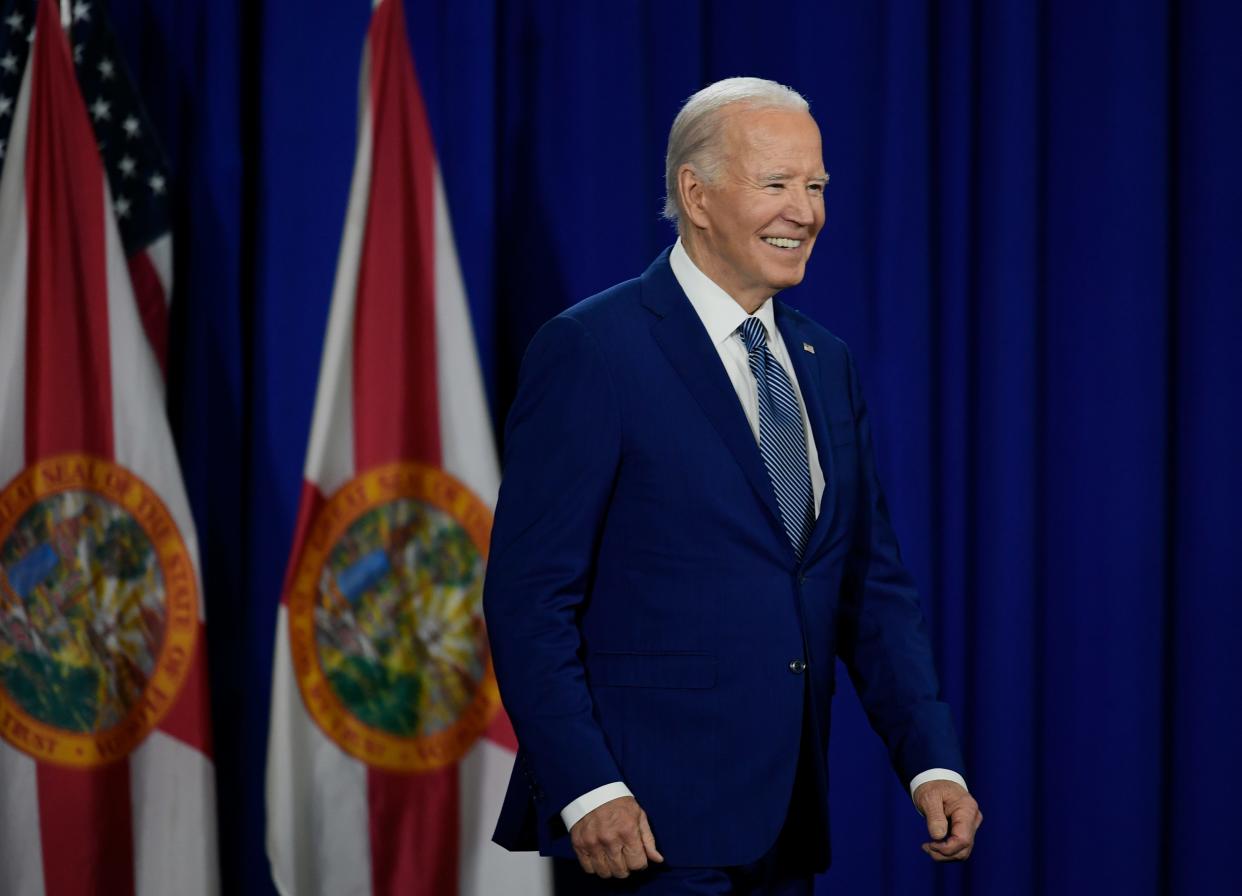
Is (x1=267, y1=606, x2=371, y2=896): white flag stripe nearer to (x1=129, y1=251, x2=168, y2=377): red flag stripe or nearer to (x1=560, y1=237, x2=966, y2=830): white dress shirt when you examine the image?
(x1=129, y1=251, x2=168, y2=377): red flag stripe

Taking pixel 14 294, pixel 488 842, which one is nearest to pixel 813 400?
pixel 488 842

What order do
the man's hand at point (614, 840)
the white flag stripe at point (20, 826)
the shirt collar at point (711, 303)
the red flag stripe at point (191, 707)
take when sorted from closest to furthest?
1. the man's hand at point (614, 840)
2. the shirt collar at point (711, 303)
3. the white flag stripe at point (20, 826)
4. the red flag stripe at point (191, 707)

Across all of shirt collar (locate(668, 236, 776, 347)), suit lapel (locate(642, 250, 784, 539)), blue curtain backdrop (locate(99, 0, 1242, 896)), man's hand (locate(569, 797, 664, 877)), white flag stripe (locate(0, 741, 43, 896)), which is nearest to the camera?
man's hand (locate(569, 797, 664, 877))

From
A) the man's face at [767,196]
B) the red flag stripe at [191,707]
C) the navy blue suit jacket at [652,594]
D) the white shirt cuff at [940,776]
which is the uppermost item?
the man's face at [767,196]

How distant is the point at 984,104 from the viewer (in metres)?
2.97

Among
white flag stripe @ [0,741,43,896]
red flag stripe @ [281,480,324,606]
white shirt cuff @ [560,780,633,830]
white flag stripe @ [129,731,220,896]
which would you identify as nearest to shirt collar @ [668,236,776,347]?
white shirt cuff @ [560,780,633,830]

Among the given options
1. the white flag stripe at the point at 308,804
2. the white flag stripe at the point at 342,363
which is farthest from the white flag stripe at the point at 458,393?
the white flag stripe at the point at 308,804

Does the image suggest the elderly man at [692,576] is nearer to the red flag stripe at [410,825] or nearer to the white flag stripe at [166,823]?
the red flag stripe at [410,825]

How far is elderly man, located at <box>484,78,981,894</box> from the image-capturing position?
4.87ft

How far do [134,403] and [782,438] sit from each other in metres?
1.45

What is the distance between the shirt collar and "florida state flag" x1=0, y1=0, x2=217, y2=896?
131 centimetres

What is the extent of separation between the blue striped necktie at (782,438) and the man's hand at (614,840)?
0.35 m

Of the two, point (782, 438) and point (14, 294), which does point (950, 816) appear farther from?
point (14, 294)

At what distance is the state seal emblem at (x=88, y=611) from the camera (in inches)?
98.3
